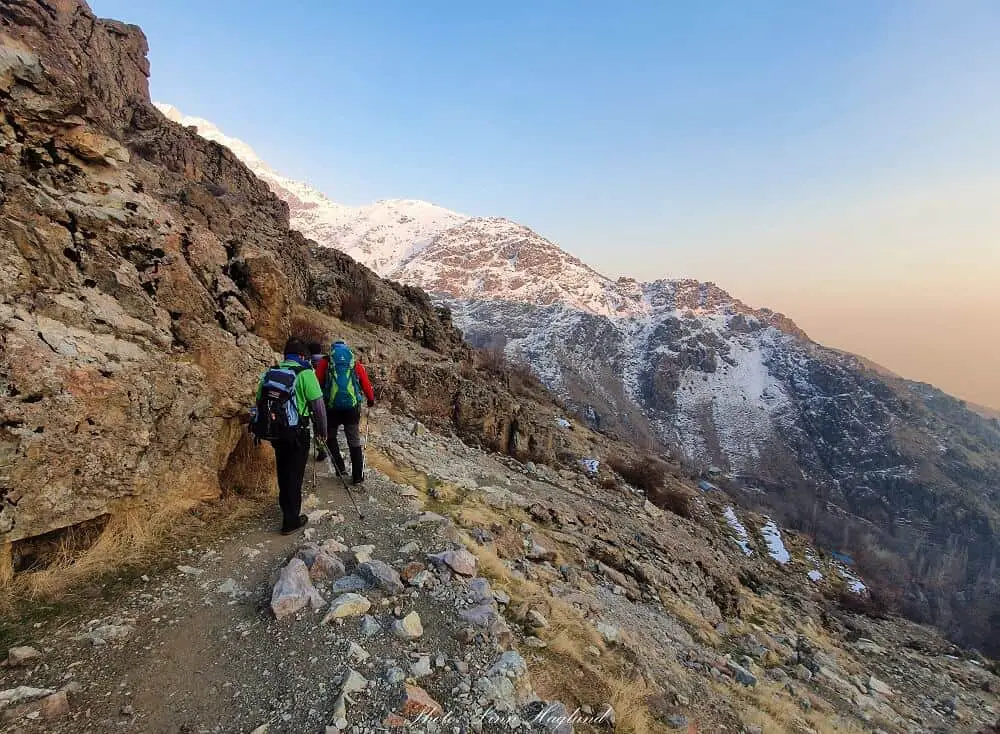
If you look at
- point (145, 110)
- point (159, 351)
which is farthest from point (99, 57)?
point (159, 351)

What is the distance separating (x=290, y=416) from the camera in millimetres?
6648

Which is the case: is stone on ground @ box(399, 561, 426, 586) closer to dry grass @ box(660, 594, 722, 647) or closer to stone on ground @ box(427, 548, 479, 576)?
stone on ground @ box(427, 548, 479, 576)

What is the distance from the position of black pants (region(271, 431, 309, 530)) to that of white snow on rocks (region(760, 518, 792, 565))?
32.4m

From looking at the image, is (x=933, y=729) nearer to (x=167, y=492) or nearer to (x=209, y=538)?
(x=209, y=538)

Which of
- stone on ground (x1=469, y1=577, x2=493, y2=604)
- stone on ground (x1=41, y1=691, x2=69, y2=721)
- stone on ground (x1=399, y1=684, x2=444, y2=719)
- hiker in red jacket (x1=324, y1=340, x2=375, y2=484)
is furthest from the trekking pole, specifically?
stone on ground (x1=41, y1=691, x2=69, y2=721)

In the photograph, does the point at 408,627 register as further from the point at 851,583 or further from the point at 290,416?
the point at 851,583

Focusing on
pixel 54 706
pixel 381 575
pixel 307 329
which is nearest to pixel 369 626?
pixel 381 575

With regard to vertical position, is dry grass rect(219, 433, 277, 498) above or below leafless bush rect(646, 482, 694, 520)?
above

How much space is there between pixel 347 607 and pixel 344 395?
14.3 feet

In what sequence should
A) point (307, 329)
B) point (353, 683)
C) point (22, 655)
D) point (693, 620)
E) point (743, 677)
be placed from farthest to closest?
point (307, 329) → point (693, 620) → point (743, 677) → point (353, 683) → point (22, 655)

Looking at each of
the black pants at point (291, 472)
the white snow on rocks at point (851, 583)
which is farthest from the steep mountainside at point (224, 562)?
the white snow on rocks at point (851, 583)

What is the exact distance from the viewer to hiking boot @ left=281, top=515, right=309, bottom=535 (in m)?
6.87

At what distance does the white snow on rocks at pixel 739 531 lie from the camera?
92.3 ft

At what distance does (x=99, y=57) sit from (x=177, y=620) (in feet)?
147
